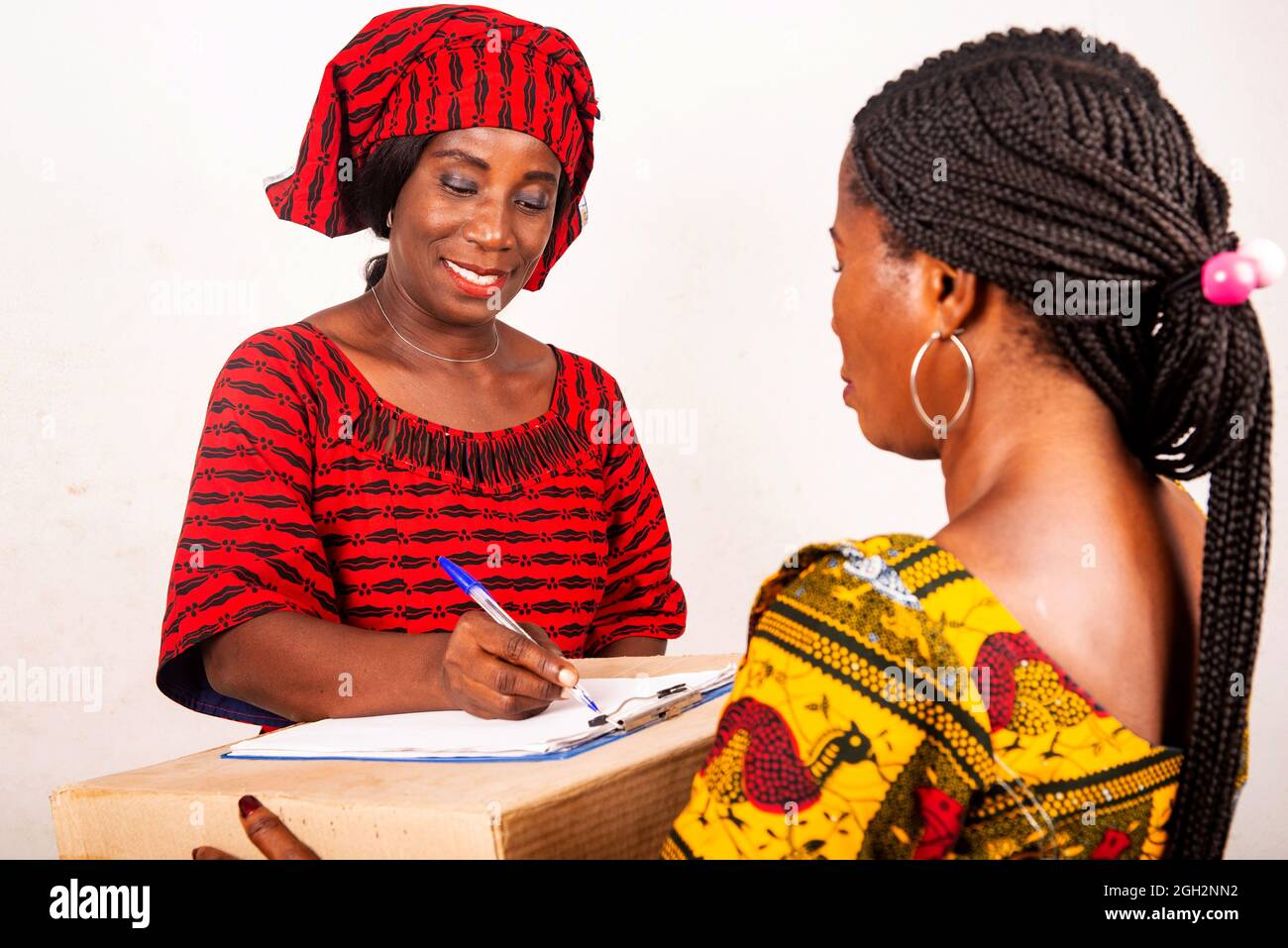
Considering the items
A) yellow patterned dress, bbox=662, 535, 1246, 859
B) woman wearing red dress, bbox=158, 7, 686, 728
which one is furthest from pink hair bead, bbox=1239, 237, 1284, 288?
woman wearing red dress, bbox=158, 7, 686, 728

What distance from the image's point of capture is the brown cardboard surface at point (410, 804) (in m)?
1.06

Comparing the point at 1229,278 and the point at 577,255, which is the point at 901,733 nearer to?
the point at 1229,278

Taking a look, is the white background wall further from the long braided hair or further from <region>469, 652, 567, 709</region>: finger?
the long braided hair

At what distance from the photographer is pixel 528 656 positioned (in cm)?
142

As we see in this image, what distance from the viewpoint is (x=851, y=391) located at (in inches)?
50.6

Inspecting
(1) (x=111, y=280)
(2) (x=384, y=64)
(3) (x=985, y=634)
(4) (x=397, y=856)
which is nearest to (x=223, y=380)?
(2) (x=384, y=64)

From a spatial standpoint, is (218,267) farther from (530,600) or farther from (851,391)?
(851,391)

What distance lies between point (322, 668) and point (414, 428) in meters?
0.49

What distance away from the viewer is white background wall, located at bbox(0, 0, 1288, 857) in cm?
312

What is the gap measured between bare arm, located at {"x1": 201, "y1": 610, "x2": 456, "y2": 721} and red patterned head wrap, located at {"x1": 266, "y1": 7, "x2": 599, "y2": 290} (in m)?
0.78

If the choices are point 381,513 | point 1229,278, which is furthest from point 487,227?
point 1229,278

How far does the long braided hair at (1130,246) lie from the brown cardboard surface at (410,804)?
484 millimetres

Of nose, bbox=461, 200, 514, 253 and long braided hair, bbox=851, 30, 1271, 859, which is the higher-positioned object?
nose, bbox=461, 200, 514, 253

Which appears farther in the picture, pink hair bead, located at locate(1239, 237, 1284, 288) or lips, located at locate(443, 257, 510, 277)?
lips, located at locate(443, 257, 510, 277)
